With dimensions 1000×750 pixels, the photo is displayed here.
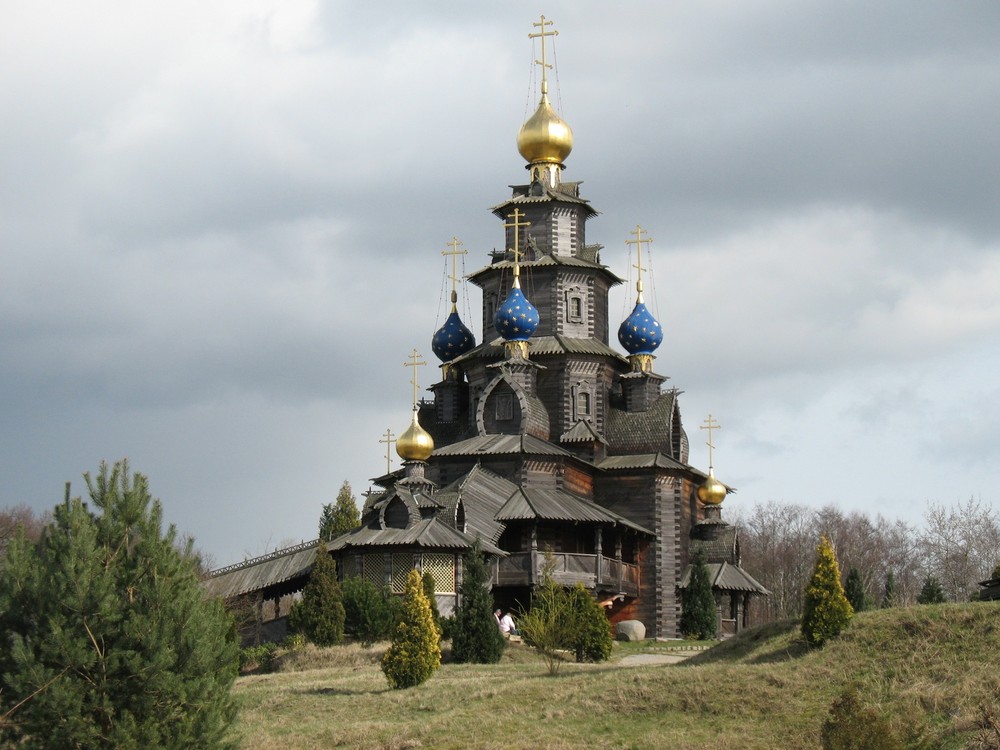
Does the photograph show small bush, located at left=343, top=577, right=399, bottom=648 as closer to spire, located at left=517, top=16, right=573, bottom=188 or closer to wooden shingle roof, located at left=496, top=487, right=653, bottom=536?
wooden shingle roof, located at left=496, top=487, right=653, bottom=536

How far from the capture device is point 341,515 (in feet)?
150

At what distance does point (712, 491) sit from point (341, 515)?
414 inches

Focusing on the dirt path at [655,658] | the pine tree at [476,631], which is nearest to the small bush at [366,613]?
the pine tree at [476,631]

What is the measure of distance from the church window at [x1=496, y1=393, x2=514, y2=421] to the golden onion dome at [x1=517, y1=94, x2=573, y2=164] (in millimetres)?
7672

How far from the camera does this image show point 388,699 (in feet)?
78.9

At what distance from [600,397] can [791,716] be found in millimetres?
20807

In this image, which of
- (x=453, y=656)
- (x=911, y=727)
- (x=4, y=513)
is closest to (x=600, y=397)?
(x=453, y=656)

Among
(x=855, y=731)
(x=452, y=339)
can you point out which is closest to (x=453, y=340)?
(x=452, y=339)

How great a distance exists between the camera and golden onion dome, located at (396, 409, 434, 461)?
3709cm

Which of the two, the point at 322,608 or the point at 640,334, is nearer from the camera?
the point at 322,608

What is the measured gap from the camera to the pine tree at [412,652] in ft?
82.0

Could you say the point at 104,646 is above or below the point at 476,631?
below

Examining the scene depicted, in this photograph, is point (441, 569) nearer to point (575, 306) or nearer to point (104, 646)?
point (575, 306)

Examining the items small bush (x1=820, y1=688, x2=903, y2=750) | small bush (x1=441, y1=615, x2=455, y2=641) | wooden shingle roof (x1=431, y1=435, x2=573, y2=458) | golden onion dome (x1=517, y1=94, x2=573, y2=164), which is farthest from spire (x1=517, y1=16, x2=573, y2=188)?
small bush (x1=820, y1=688, x2=903, y2=750)
